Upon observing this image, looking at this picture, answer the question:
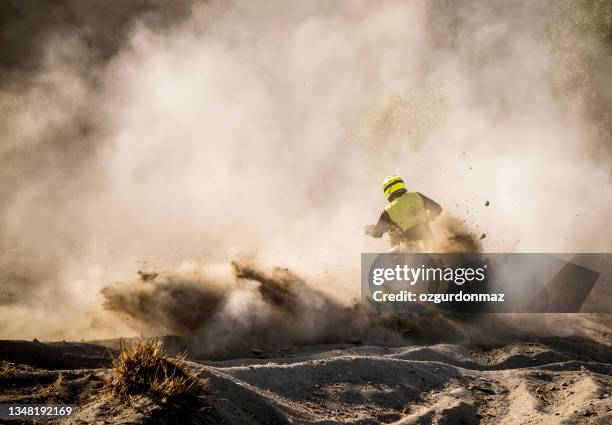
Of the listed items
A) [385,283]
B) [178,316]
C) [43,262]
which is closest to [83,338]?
[178,316]

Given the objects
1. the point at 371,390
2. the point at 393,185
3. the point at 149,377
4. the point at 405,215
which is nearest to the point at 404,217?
the point at 405,215

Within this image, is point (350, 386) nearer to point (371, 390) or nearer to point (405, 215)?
point (371, 390)

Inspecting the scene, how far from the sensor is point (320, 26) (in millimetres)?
18375

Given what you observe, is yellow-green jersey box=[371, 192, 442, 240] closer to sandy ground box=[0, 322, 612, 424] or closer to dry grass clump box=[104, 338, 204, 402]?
sandy ground box=[0, 322, 612, 424]

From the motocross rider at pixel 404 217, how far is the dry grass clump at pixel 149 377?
15.4ft

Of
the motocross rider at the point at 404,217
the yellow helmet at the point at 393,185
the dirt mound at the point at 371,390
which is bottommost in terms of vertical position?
the dirt mound at the point at 371,390

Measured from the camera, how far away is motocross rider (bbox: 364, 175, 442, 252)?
325 inches

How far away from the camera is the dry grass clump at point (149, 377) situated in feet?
12.6

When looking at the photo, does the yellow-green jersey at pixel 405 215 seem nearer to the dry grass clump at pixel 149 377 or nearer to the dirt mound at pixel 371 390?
the dirt mound at pixel 371 390

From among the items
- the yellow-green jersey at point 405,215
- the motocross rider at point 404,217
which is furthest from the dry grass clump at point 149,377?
the yellow-green jersey at point 405,215

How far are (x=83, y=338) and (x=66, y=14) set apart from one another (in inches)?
575

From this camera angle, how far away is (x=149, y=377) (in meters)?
3.95

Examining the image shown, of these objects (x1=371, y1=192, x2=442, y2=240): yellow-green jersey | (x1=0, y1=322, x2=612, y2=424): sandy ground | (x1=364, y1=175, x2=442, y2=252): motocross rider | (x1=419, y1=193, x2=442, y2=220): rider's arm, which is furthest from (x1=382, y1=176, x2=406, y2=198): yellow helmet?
(x1=0, y1=322, x2=612, y2=424): sandy ground

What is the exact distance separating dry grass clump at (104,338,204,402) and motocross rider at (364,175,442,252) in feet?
15.4
